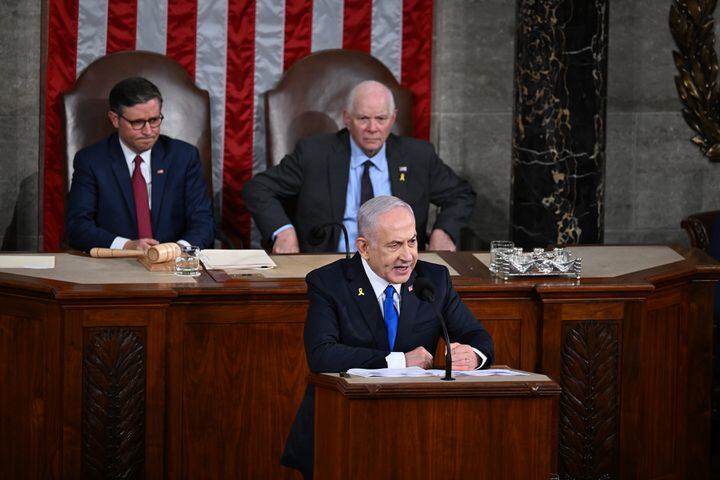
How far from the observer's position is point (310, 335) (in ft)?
12.8

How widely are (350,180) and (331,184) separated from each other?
108 millimetres

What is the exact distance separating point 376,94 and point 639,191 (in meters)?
2.14

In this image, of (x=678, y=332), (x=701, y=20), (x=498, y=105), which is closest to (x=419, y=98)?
(x=498, y=105)

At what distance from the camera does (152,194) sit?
6.39m

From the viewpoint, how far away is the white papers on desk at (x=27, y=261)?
5098 millimetres

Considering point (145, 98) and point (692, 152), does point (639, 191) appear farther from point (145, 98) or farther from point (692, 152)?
point (145, 98)

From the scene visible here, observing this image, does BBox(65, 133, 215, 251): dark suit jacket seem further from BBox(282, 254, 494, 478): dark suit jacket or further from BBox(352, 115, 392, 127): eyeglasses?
BBox(282, 254, 494, 478): dark suit jacket

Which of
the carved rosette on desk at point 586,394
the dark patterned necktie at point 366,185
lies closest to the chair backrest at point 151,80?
the dark patterned necktie at point 366,185

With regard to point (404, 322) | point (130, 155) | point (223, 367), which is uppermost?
point (130, 155)

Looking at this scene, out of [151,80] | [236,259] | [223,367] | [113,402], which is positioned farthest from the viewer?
[151,80]

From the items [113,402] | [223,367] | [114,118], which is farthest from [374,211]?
[114,118]

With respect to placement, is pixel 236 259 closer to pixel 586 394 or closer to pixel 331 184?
pixel 331 184

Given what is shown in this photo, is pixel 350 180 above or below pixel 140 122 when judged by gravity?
below

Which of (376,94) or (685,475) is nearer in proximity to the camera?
(685,475)
